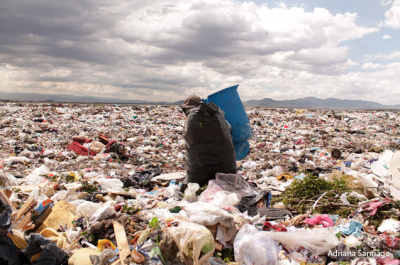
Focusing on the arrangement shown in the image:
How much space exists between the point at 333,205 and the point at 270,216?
2.39ft

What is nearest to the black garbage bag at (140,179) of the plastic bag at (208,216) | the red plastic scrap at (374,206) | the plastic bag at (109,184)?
the plastic bag at (109,184)

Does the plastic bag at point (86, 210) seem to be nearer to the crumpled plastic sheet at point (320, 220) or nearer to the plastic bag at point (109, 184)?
the plastic bag at point (109, 184)

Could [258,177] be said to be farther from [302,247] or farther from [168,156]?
[302,247]

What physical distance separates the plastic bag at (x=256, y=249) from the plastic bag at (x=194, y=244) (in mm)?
241

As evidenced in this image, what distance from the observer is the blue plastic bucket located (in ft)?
11.9

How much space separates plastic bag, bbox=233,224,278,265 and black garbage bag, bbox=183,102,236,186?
125cm

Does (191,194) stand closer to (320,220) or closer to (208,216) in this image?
(208,216)

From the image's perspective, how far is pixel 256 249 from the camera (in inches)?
75.7

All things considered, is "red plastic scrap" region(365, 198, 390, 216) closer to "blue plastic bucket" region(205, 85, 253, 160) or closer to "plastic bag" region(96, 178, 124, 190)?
"blue plastic bucket" region(205, 85, 253, 160)

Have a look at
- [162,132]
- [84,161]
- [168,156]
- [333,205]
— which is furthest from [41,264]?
[162,132]

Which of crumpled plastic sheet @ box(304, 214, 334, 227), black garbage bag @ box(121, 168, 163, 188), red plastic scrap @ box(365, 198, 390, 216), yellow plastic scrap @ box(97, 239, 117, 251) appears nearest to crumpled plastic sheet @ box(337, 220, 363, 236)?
crumpled plastic sheet @ box(304, 214, 334, 227)

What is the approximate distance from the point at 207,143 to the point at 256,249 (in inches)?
57.7

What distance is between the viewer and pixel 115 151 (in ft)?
20.6

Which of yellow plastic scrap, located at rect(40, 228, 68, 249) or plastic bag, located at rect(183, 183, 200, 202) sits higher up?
plastic bag, located at rect(183, 183, 200, 202)
